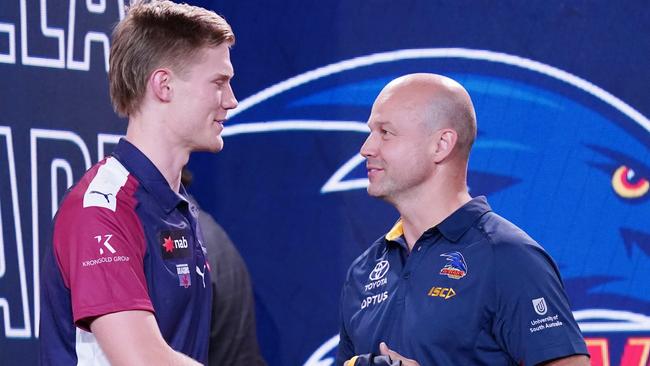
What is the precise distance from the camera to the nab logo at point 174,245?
2008 mm

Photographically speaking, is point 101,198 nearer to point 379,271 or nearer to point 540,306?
point 379,271


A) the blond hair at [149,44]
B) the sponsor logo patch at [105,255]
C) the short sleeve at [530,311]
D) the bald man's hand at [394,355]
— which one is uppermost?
the blond hair at [149,44]

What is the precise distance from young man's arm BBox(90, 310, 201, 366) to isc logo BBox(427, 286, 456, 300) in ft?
2.04

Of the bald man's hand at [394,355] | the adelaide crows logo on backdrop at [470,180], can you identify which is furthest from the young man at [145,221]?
the adelaide crows logo on backdrop at [470,180]

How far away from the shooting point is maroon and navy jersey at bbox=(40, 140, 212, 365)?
6.23ft

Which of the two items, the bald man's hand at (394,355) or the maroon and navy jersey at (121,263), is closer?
the maroon and navy jersey at (121,263)

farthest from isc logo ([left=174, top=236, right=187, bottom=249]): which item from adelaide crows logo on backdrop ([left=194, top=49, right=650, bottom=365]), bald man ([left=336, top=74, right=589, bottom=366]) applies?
adelaide crows logo on backdrop ([left=194, top=49, right=650, bottom=365])

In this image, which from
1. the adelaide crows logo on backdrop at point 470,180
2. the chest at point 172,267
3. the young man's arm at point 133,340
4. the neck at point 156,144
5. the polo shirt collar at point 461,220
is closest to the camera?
the young man's arm at point 133,340

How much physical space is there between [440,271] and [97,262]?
78 cm

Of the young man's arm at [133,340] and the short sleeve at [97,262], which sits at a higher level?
the short sleeve at [97,262]

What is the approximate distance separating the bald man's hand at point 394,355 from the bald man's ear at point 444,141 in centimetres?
47

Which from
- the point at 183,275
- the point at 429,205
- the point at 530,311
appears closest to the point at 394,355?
the point at 530,311

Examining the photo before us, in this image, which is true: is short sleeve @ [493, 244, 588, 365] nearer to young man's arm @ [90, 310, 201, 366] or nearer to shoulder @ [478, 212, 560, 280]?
shoulder @ [478, 212, 560, 280]

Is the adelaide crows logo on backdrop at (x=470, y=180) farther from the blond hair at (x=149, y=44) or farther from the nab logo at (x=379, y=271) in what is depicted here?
the blond hair at (x=149, y=44)
